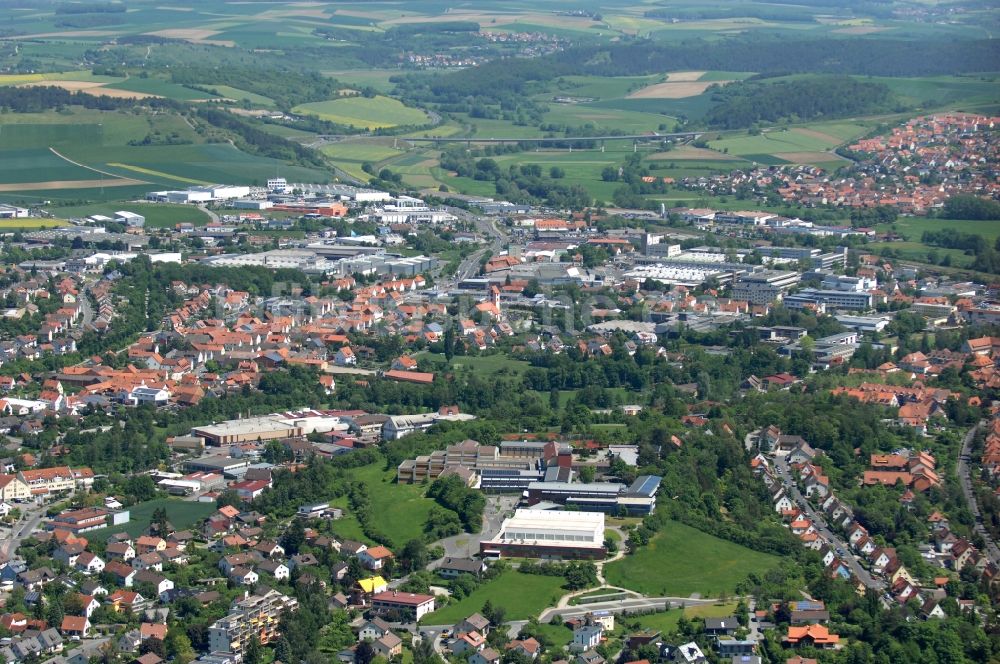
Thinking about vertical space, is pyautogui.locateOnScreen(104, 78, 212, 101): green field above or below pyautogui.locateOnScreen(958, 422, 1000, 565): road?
below

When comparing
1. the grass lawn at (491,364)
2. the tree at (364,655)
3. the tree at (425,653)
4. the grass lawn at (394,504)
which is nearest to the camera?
the tree at (425,653)

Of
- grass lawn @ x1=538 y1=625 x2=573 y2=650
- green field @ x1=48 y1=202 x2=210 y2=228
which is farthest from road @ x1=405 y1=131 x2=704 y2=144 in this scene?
grass lawn @ x1=538 y1=625 x2=573 y2=650

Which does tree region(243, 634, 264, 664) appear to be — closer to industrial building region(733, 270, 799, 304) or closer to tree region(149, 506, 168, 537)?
tree region(149, 506, 168, 537)

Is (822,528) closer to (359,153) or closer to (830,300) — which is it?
(830,300)

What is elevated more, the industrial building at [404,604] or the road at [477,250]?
the industrial building at [404,604]

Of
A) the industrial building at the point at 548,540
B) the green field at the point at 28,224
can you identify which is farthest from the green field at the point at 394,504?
the green field at the point at 28,224

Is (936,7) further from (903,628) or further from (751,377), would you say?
(903,628)

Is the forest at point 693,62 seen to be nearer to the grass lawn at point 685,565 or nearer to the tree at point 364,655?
the grass lawn at point 685,565
